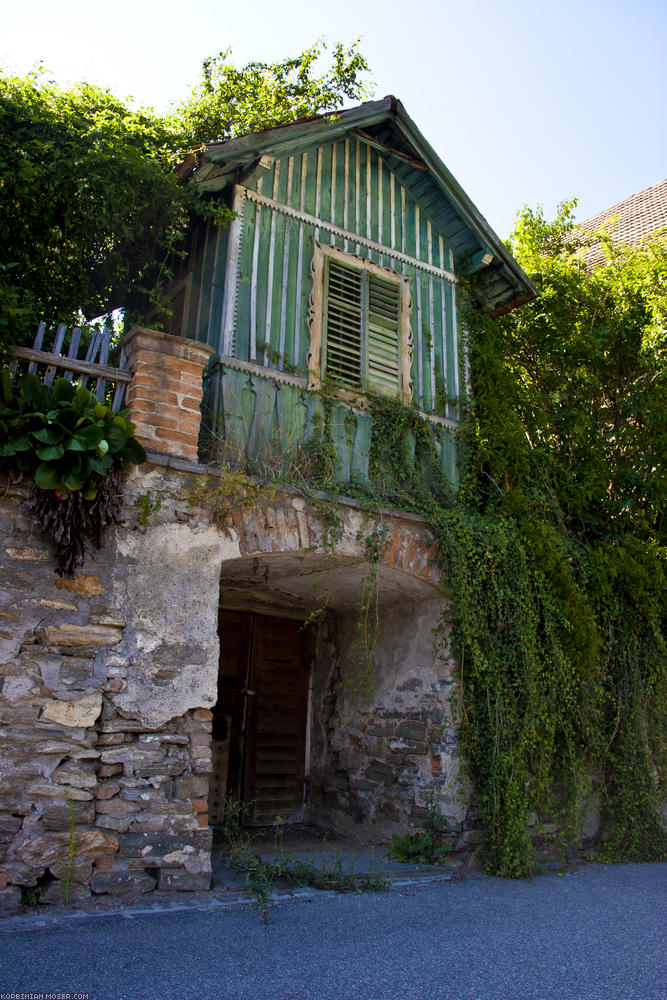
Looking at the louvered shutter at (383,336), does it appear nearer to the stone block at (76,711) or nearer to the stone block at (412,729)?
the stone block at (412,729)

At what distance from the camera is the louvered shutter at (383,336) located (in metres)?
6.88

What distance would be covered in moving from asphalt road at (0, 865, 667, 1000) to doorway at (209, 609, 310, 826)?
2.48m

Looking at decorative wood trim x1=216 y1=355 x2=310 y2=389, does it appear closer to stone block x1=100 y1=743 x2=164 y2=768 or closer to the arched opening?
the arched opening

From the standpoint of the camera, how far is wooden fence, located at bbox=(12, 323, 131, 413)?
186 inches

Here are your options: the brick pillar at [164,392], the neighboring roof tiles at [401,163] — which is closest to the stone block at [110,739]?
the brick pillar at [164,392]

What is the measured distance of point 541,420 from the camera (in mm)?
7922

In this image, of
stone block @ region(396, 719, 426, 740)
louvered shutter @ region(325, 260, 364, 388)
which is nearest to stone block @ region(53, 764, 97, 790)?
stone block @ region(396, 719, 426, 740)

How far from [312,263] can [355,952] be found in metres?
5.50

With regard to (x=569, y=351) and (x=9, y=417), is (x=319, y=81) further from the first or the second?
(x=9, y=417)

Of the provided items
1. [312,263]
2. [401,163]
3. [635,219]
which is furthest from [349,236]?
[635,219]

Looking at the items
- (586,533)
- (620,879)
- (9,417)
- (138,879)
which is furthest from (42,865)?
(586,533)

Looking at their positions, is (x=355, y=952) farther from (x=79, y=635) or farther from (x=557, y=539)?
(x=557, y=539)

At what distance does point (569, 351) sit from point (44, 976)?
25.8 ft

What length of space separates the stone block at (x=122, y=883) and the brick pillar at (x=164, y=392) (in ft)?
8.73
